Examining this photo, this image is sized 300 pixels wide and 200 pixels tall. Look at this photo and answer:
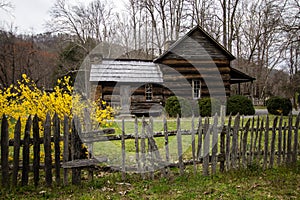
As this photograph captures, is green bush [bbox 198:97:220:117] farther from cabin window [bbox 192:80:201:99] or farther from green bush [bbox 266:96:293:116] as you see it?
green bush [bbox 266:96:293:116]

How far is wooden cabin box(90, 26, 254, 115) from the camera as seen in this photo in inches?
768

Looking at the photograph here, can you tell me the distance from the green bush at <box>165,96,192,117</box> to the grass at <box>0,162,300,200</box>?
37.2ft

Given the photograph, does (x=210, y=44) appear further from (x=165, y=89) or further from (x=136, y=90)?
(x=136, y=90)

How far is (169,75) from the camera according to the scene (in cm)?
2091

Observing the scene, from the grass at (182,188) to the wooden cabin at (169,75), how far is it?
13.9 meters

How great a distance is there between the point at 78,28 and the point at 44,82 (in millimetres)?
11301

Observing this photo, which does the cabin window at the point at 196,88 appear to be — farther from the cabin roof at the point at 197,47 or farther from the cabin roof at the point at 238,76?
the cabin roof at the point at 238,76

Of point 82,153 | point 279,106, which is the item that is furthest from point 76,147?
point 279,106

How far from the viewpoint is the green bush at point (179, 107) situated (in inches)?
680

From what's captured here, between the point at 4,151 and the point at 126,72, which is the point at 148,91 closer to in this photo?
the point at 126,72

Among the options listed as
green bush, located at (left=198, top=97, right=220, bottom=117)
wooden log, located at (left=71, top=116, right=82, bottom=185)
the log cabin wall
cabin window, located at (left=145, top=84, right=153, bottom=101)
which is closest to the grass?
wooden log, located at (left=71, top=116, right=82, bottom=185)

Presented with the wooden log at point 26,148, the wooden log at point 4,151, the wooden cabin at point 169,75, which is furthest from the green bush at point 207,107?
the wooden log at point 4,151

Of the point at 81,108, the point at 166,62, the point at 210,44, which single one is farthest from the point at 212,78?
the point at 81,108

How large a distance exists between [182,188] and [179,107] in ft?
40.5
